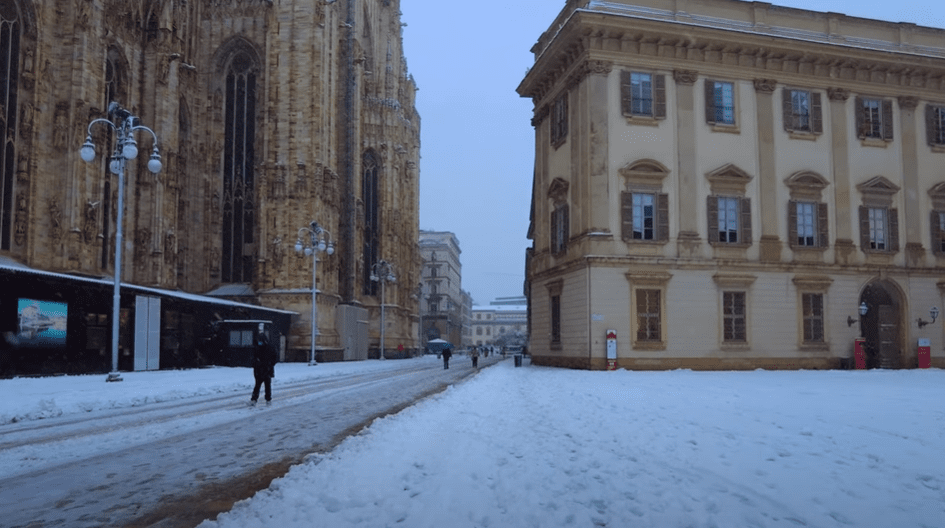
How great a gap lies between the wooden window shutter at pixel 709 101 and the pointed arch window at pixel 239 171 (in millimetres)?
32754

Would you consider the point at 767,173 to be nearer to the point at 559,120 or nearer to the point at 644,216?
the point at 644,216

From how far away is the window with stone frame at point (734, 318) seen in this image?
31203mm

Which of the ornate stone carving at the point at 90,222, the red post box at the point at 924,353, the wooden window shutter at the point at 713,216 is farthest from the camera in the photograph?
the ornate stone carving at the point at 90,222

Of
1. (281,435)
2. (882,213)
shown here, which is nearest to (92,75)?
(281,435)

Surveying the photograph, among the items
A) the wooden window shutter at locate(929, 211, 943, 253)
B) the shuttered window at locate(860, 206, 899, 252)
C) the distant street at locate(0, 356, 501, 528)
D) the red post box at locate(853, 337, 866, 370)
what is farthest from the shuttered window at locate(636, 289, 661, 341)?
the distant street at locate(0, 356, 501, 528)

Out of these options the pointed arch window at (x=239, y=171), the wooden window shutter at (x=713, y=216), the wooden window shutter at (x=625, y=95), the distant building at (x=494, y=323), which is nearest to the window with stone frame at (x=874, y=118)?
the wooden window shutter at (x=713, y=216)

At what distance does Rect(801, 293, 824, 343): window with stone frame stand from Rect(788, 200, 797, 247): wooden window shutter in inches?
89.2

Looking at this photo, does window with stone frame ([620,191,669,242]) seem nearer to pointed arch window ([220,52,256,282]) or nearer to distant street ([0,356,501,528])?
distant street ([0,356,501,528])

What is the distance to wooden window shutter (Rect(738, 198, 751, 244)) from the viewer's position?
3175 centimetres

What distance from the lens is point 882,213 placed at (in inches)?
1335

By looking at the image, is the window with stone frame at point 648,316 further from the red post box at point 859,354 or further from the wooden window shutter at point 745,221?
the red post box at point 859,354

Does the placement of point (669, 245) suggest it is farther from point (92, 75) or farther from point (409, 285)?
point (409, 285)

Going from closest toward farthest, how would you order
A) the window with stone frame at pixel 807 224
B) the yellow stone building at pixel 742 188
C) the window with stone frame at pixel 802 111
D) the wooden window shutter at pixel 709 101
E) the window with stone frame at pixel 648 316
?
the window with stone frame at pixel 648 316 < the yellow stone building at pixel 742 188 < the wooden window shutter at pixel 709 101 < the window with stone frame at pixel 807 224 < the window with stone frame at pixel 802 111

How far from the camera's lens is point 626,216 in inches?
1211
